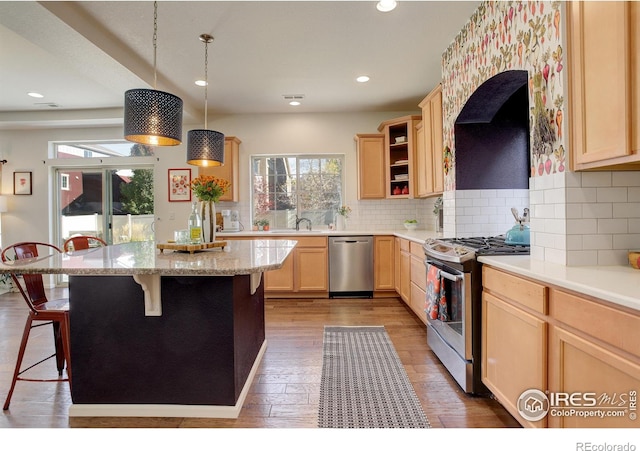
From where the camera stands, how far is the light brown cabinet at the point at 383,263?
4480 mm

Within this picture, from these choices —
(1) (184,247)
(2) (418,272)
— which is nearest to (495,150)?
(2) (418,272)

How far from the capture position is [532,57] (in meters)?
1.99

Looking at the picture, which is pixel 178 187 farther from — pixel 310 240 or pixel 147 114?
pixel 147 114

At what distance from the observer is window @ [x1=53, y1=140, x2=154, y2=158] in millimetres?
5414

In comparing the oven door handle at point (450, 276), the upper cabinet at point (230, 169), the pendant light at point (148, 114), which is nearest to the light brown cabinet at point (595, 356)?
the oven door handle at point (450, 276)

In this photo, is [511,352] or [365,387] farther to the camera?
[365,387]

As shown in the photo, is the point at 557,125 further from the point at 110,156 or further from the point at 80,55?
the point at 110,156

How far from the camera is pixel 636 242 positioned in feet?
5.75

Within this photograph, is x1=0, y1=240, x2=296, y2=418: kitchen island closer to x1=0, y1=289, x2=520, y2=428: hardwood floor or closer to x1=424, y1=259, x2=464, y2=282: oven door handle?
x1=0, y1=289, x2=520, y2=428: hardwood floor

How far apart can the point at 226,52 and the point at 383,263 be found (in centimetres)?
302

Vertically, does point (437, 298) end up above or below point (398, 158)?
below

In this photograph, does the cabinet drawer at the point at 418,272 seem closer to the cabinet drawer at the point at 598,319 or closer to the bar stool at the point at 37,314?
the cabinet drawer at the point at 598,319

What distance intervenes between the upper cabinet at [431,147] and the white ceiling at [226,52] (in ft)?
1.29
